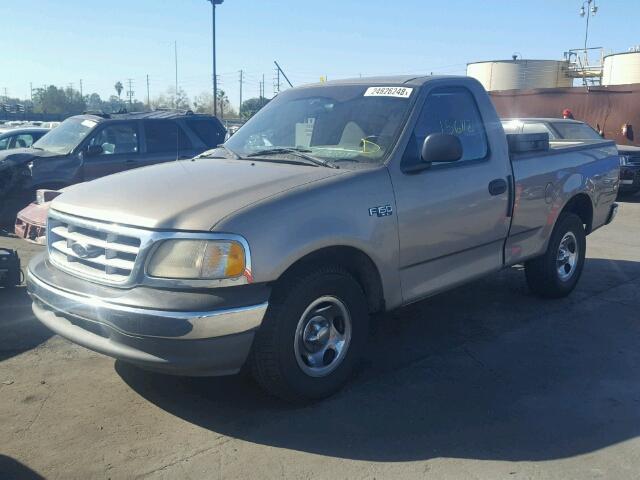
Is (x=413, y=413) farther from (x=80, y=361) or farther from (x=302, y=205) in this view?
(x=80, y=361)

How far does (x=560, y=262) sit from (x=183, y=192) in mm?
3988

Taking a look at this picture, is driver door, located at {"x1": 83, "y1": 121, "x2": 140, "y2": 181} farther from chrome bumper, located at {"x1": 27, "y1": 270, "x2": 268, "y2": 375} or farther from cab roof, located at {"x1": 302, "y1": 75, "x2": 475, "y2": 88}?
chrome bumper, located at {"x1": 27, "y1": 270, "x2": 268, "y2": 375}

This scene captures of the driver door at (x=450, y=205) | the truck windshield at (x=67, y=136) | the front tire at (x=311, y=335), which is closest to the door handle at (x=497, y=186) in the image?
the driver door at (x=450, y=205)

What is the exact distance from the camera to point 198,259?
331cm

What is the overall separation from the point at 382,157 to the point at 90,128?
264 inches

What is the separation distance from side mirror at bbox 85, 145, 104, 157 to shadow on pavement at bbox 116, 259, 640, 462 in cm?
576

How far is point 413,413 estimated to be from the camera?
12.4 feet

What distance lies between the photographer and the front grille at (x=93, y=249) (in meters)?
3.43

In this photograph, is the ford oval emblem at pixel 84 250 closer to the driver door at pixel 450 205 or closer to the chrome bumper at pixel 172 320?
the chrome bumper at pixel 172 320

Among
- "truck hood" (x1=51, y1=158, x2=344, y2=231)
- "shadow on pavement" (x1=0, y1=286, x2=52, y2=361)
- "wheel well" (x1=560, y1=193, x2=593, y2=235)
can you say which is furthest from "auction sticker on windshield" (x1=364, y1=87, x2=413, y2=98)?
"shadow on pavement" (x1=0, y1=286, x2=52, y2=361)

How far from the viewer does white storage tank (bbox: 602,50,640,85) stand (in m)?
30.6

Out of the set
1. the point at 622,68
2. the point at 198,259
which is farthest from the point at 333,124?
the point at 622,68

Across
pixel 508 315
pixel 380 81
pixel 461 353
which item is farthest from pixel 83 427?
pixel 508 315

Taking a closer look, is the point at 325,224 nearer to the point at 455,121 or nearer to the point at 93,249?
the point at 93,249
